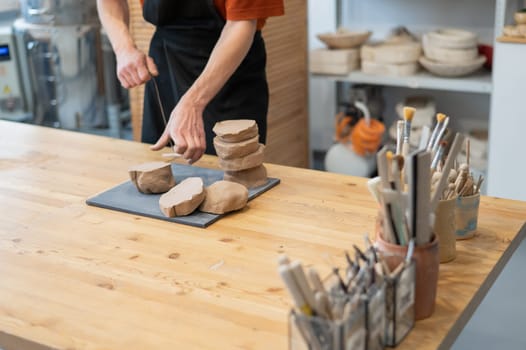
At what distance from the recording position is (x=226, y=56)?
2062 millimetres

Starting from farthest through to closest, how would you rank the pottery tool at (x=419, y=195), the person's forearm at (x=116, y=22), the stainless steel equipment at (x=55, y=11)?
1. the stainless steel equipment at (x=55, y=11)
2. the person's forearm at (x=116, y=22)
3. the pottery tool at (x=419, y=195)

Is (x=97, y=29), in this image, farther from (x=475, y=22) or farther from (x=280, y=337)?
(x=280, y=337)

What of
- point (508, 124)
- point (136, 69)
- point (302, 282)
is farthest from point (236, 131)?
point (508, 124)

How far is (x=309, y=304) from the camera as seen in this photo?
1000mm

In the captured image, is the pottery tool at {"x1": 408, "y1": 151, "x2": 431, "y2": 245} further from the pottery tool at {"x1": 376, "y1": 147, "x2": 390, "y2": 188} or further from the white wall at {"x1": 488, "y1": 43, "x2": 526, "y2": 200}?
the white wall at {"x1": 488, "y1": 43, "x2": 526, "y2": 200}

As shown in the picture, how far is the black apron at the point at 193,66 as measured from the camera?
7.54ft

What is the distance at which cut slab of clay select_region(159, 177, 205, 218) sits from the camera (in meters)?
1.63

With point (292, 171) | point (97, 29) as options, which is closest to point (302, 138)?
point (97, 29)

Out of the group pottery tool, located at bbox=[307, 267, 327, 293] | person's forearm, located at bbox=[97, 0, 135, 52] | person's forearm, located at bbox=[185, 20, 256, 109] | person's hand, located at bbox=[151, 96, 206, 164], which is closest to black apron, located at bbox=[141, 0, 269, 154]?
person's forearm, located at bbox=[97, 0, 135, 52]

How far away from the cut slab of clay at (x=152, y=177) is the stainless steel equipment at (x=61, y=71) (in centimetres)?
229

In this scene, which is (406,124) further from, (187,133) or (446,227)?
(187,133)

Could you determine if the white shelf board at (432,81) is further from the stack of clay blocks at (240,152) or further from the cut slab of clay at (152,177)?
the cut slab of clay at (152,177)

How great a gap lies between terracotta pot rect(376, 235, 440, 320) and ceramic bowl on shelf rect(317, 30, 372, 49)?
2689 millimetres

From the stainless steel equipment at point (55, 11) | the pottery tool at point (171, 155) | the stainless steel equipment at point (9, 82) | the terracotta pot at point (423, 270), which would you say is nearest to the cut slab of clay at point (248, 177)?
the pottery tool at point (171, 155)
